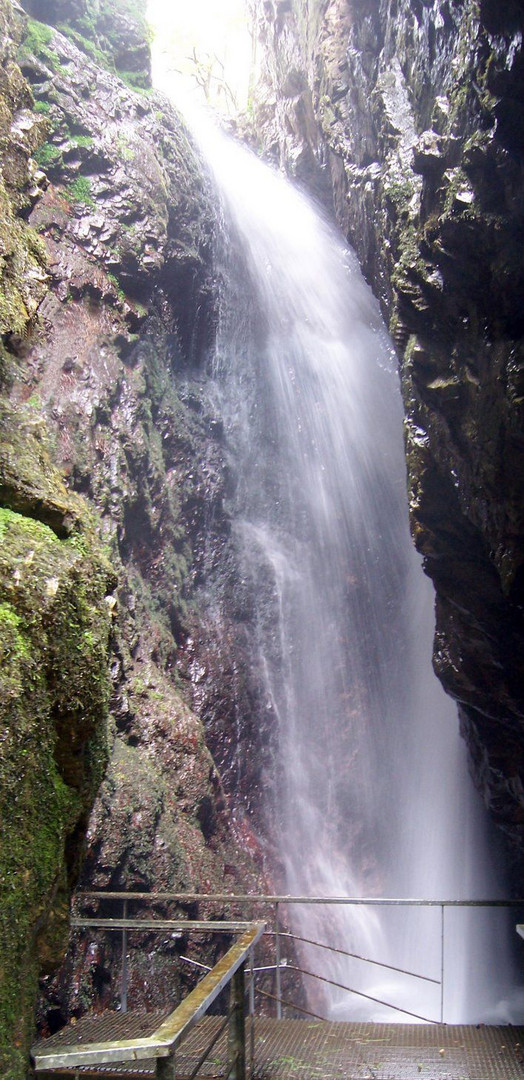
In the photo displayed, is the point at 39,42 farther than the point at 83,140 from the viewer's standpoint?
Yes

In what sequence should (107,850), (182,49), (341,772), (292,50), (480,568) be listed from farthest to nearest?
(182,49) → (292,50) → (341,772) → (480,568) → (107,850)

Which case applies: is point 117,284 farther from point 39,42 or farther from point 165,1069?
point 165,1069

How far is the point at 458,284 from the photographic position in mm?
7324

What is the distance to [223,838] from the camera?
10.7 metres

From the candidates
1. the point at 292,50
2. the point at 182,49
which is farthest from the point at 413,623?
Result: the point at 182,49

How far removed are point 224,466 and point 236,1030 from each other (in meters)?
12.8

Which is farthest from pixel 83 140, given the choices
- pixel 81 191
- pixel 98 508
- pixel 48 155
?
pixel 98 508

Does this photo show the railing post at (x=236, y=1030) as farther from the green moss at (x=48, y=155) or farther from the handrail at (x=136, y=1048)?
the green moss at (x=48, y=155)

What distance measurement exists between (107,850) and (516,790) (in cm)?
665

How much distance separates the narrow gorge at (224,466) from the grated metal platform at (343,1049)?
1.32 meters

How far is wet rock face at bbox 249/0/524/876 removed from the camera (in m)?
6.32

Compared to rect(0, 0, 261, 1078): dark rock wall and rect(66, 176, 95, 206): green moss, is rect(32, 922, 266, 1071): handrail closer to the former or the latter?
rect(0, 0, 261, 1078): dark rock wall

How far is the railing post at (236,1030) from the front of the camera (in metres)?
3.10

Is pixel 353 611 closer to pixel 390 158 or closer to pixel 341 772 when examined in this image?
pixel 341 772
